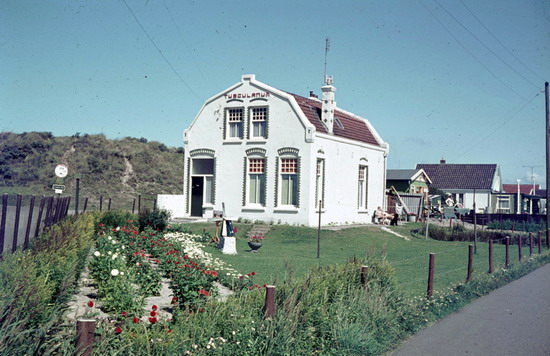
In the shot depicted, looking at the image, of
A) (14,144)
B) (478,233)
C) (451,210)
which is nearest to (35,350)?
(451,210)

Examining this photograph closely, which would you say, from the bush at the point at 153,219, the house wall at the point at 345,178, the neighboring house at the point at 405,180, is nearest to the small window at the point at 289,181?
the house wall at the point at 345,178

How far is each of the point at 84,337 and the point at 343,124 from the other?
105ft

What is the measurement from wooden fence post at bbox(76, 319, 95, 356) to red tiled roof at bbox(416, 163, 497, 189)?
6601 centimetres

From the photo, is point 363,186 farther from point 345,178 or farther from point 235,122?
point 235,122

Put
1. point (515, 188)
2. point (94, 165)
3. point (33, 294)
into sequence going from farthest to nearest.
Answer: point (515, 188) < point (94, 165) < point (33, 294)

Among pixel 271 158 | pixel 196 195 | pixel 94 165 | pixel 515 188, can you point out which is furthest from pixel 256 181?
pixel 515 188

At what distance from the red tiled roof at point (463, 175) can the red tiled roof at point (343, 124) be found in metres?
32.1

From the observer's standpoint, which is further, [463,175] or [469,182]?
[463,175]

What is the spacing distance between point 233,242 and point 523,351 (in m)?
13.1

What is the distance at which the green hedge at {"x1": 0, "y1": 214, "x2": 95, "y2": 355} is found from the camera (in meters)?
5.39

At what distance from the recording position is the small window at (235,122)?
110 feet

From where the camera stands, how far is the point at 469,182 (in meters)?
68.9

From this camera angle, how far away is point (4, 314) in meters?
5.55

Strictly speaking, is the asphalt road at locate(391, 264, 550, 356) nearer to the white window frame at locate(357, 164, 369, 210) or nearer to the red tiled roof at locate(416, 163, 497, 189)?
the white window frame at locate(357, 164, 369, 210)
